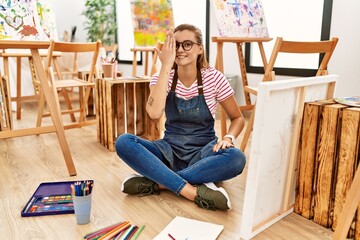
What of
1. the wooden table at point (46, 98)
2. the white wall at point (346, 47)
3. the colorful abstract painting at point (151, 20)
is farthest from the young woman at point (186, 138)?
the colorful abstract painting at point (151, 20)

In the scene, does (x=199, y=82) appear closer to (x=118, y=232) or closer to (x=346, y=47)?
(x=118, y=232)

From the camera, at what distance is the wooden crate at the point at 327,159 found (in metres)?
1.13

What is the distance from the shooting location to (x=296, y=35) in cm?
305

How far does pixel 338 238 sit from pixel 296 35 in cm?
245

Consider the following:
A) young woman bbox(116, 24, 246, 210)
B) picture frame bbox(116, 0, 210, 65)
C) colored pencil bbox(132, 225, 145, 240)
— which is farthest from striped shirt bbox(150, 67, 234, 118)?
picture frame bbox(116, 0, 210, 65)

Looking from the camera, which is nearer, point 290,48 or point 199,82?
point 199,82

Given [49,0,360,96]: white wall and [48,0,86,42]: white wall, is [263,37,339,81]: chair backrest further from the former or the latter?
[48,0,86,42]: white wall

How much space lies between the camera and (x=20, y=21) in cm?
172

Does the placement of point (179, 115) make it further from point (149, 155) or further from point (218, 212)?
point (218, 212)

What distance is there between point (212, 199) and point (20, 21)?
132cm

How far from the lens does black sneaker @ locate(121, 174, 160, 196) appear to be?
4.94 feet

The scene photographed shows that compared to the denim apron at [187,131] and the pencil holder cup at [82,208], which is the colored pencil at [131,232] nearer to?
the pencil holder cup at [82,208]

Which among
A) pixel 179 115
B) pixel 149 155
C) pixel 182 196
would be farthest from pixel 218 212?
pixel 179 115

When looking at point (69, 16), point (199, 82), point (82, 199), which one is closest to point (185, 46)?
point (199, 82)
